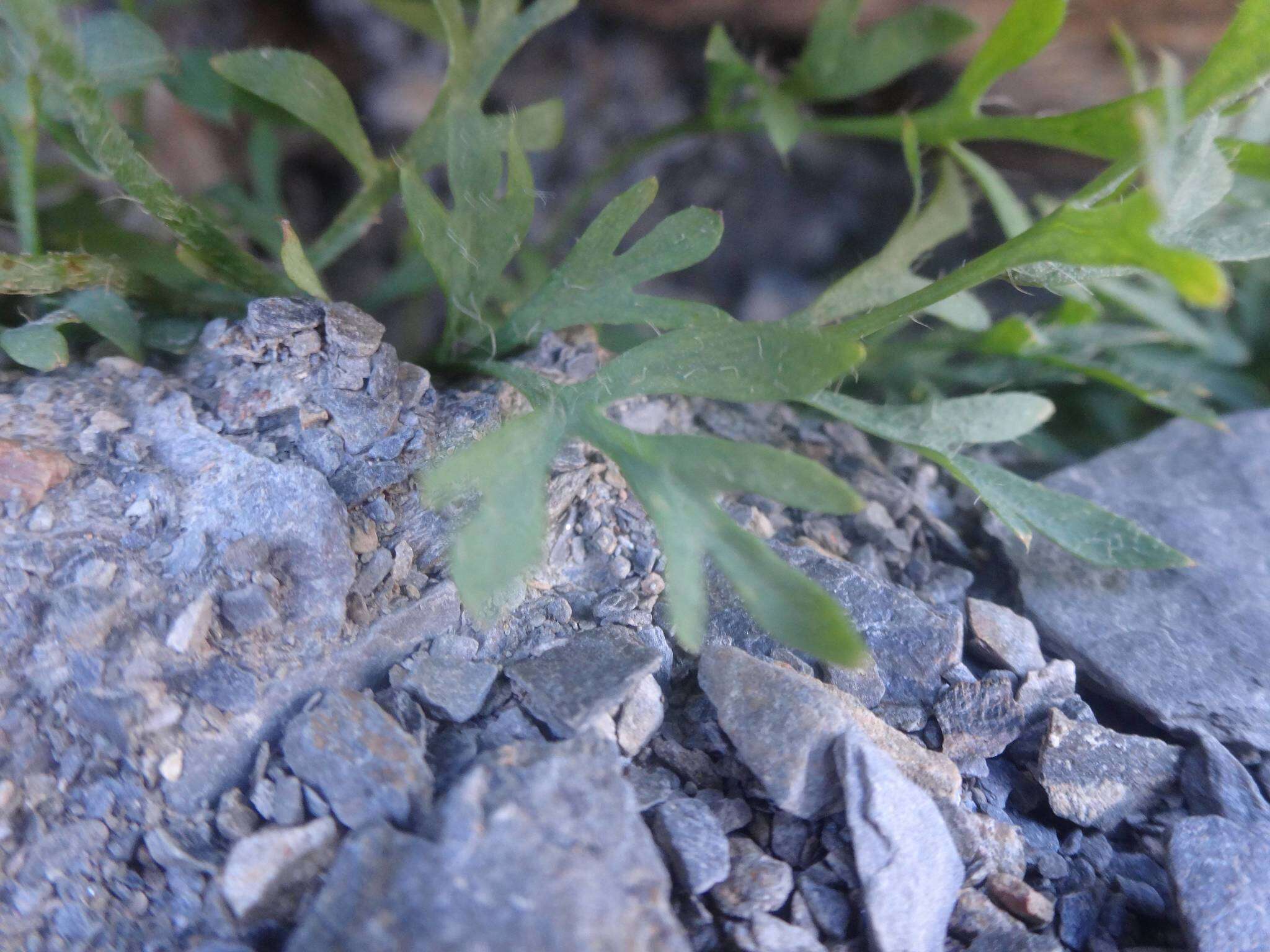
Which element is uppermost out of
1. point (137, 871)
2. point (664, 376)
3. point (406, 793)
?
point (664, 376)

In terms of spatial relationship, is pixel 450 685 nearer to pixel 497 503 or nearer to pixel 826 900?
pixel 497 503

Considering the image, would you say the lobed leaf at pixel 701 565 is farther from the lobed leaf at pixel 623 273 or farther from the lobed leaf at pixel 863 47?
the lobed leaf at pixel 863 47

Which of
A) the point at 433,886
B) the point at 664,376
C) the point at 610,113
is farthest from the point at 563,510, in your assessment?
the point at 610,113

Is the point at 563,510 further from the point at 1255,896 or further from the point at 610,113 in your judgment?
the point at 610,113

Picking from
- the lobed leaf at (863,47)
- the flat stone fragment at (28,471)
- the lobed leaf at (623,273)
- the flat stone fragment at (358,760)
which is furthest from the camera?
the lobed leaf at (863,47)

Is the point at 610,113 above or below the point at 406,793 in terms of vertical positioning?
above

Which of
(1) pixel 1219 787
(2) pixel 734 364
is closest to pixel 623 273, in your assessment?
(2) pixel 734 364

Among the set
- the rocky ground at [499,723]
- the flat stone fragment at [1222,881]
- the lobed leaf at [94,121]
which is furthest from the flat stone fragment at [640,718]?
the lobed leaf at [94,121]
